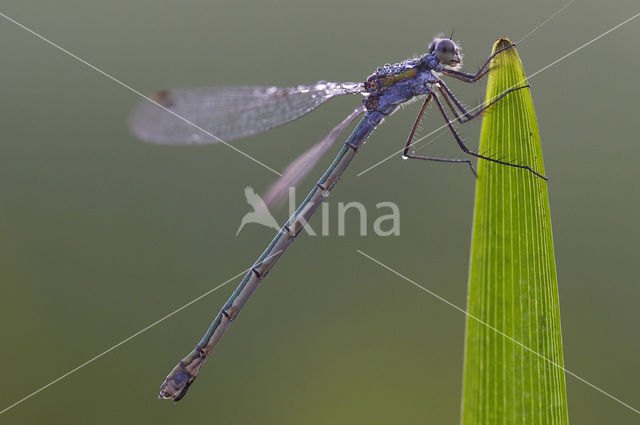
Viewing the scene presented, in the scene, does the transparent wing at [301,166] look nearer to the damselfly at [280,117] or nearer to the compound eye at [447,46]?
the damselfly at [280,117]

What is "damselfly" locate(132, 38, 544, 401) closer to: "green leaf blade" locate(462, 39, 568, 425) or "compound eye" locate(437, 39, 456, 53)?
"compound eye" locate(437, 39, 456, 53)

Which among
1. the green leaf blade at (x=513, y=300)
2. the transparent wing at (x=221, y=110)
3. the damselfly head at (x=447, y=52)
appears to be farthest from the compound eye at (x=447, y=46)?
the green leaf blade at (x=513, y=300)

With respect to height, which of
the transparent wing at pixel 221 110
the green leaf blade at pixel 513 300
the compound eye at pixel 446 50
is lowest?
the green leaf blade at pixel 513 300

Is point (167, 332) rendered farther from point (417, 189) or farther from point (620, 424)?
point (620, 424)

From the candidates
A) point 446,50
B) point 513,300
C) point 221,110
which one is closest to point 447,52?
point 446,50

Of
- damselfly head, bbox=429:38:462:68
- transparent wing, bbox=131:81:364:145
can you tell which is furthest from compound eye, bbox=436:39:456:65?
transparent wing, bbox=131:81:364:145

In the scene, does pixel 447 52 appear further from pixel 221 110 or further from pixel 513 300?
pixel 513 300

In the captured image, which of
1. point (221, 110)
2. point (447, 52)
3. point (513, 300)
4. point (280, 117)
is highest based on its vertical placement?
point (447, 52)
